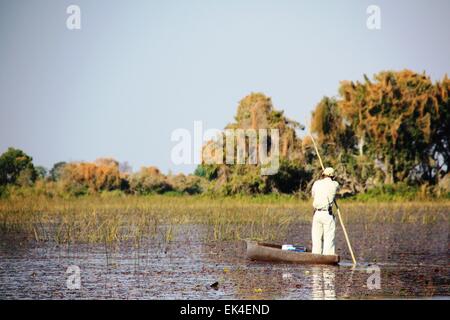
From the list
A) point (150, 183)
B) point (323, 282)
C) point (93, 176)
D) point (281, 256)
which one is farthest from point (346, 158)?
point (323, 282)

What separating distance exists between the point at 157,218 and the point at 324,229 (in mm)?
10567

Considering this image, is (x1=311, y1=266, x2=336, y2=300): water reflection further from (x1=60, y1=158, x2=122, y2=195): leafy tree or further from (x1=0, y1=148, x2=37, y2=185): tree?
(x1=60, y1=158, x2=122, y2=195): leafy tree

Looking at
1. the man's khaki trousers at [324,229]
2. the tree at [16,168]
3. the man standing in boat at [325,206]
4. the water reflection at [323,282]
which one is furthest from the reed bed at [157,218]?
the tree at [16,168]

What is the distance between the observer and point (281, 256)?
16.6 meters

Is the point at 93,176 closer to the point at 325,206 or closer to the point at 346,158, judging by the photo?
the point at 346,158

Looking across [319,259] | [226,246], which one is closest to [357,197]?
[226,246]

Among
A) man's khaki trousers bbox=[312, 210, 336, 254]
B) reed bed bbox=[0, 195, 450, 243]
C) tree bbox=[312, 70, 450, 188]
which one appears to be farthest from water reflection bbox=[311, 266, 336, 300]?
tree bbox=[312, 70, 450, 188]

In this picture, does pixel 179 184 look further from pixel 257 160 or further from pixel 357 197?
pixel 357 197

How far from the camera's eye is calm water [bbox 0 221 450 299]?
43.0 feet

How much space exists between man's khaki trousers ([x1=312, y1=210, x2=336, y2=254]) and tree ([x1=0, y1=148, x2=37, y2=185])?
28.5m

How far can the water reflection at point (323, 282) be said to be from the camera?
12.7m

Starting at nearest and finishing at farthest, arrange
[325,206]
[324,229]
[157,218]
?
[325,206] → [324,229] → [157,218]

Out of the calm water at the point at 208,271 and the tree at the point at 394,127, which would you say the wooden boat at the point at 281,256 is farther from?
the tree at the point at 394,127

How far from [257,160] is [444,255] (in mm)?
25683
